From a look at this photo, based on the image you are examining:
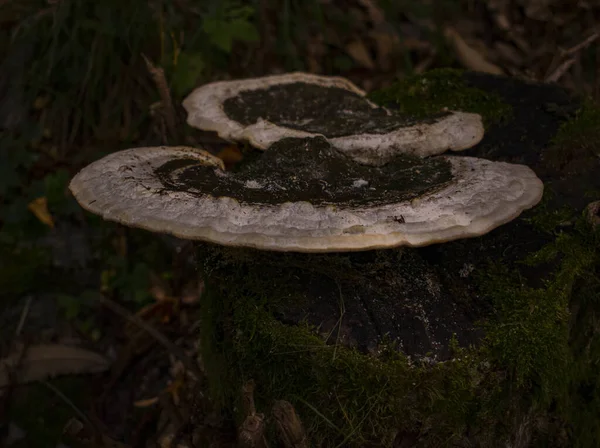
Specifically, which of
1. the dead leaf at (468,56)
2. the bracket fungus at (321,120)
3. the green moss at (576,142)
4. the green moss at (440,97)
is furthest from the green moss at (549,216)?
the dead leaf at (468,56)

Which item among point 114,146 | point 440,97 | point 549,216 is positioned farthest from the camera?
point 114,146

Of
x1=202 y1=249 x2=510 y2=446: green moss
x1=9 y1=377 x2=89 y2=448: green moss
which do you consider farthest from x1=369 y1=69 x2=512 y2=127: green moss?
x1=9 y1=377 x2=89 y2=448: green moss

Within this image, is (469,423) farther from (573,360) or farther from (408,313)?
(573,360)

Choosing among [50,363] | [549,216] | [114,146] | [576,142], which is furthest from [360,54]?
[50,363]

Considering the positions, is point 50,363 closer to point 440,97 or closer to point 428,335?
point 428,335

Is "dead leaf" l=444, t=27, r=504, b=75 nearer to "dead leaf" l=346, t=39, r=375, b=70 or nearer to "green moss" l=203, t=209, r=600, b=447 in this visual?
"dead leaf" l=346, t=39, r=375, b=70

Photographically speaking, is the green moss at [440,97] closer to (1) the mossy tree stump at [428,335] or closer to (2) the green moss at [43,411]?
(1) the mossy tree stump at [428,335]
